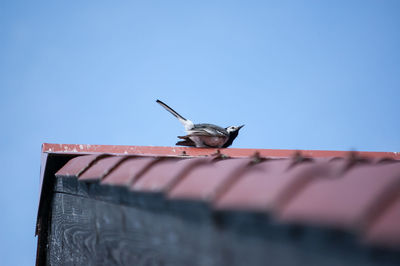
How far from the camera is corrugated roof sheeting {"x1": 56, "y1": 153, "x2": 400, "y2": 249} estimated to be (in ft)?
1.45

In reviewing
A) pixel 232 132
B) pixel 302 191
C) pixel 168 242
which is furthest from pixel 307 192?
pixel 232 132

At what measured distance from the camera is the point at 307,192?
0.54m

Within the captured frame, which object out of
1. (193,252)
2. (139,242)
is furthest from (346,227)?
(139,242)

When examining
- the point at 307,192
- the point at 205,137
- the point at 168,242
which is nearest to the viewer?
the point at 307,192

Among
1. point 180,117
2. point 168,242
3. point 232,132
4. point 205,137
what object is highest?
point 180,117

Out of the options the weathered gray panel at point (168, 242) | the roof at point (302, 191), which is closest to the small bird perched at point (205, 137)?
the weathered gray panel at point (168, 242)

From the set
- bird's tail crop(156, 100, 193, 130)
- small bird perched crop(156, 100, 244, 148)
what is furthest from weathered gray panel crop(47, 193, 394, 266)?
bird's tail crop(156, 100, 193, 130)

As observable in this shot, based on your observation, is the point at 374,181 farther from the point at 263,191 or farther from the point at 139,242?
the point at 139,242

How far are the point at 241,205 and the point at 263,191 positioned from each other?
0.14ft

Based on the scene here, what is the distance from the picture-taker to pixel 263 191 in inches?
22.5

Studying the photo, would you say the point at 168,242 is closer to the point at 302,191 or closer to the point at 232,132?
the point at 302,191

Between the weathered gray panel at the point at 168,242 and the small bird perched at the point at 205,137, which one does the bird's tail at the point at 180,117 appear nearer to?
the small bird perched at the point at 205,137

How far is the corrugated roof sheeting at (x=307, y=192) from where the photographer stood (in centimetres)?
44

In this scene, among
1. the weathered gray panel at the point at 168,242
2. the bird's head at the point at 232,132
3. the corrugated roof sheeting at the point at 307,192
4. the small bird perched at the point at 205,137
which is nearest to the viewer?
the corrugated roof sheeting at the point at 307,192
